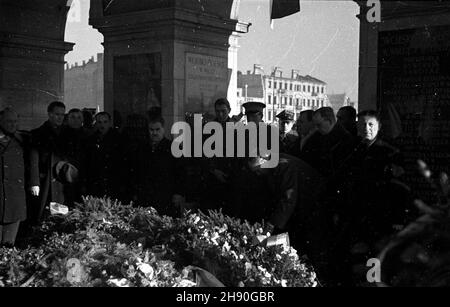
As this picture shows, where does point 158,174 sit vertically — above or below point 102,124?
below

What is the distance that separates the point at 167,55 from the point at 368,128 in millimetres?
2812

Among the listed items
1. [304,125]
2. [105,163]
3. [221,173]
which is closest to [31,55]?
[105,163]

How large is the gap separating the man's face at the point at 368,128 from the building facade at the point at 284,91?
38 centimetres

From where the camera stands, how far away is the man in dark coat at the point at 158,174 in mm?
4895

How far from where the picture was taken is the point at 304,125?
14.7ft

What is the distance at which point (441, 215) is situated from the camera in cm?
196

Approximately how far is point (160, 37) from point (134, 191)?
1.85 m

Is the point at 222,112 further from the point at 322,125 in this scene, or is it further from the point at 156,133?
the point at 322,125

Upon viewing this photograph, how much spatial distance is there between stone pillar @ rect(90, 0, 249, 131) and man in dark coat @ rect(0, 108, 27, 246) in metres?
1.51

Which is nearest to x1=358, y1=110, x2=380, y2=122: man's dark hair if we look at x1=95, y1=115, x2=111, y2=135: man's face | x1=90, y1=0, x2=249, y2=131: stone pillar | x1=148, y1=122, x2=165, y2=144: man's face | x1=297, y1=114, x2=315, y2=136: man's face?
x1=297, y1=114, x2=315, y2=136: man's face

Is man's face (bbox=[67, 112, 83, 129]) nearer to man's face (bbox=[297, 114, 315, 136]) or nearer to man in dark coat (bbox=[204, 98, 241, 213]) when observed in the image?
man in dark coat (bbox=[204, 98, 241, 213])

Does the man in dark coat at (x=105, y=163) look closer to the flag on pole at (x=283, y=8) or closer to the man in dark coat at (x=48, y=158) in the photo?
the man in dark coat at (x=48, y=158)

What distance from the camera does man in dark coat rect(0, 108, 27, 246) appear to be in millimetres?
5289
